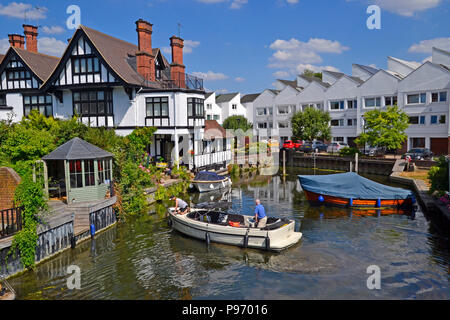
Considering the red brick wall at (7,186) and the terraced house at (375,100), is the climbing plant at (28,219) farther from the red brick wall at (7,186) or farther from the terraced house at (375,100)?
the terraced house at (375,100)

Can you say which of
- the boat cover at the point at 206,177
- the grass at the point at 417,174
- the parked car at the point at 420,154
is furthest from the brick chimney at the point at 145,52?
the parked car at the point at 420,154

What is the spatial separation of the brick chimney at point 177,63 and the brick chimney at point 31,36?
17.9 metres

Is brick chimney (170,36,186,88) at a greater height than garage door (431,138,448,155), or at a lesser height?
greater

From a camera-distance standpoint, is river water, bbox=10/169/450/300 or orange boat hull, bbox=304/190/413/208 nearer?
river water, bbox=10/169/450/300

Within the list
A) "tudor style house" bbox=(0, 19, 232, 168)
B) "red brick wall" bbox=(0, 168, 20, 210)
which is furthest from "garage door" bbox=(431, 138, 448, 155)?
"red brick wall" bbox=(0, 168, 20, 210)

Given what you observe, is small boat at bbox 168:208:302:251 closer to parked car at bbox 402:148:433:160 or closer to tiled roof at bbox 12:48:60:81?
tiled roof at bbox 12:48:60:81

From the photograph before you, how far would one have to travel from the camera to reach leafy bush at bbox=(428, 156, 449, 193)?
25734 millimetres

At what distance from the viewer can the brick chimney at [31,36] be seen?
43156 mm

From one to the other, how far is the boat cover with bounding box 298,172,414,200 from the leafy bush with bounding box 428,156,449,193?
1.75m

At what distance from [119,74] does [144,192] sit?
505 inches

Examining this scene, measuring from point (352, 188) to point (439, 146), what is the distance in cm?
2941

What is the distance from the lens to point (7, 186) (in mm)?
17609
